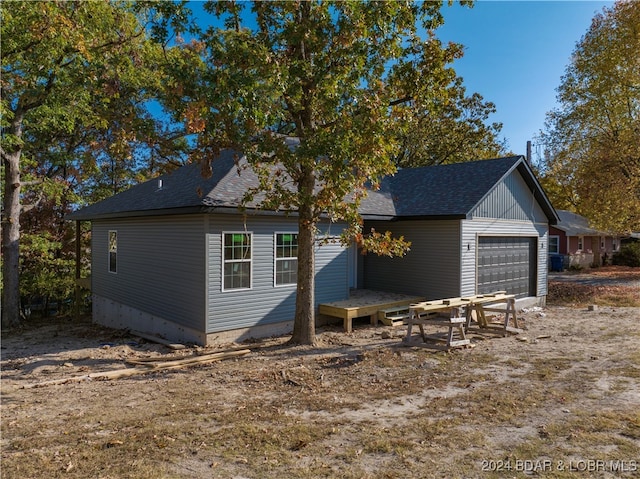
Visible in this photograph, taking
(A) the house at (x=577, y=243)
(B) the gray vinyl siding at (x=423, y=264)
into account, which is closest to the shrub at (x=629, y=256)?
(A) the house at (x=577, y=243)

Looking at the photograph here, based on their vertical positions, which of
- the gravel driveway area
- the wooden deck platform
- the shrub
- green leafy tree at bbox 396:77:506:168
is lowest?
the gravel driveway area

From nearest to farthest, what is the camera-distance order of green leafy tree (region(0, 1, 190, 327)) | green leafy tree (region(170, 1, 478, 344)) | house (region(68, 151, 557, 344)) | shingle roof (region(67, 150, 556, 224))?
green leafy tree (region(170, 1, 478, 344)) < house (region(68, 151, 557, 344)) < shingle roof (region(67, 150, 556, 224)) < green leafy tree (region(0, 1, 190, 327))

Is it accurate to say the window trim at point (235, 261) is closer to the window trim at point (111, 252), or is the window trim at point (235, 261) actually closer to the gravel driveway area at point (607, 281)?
the window trim at point (111, 252)

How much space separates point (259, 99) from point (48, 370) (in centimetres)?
713

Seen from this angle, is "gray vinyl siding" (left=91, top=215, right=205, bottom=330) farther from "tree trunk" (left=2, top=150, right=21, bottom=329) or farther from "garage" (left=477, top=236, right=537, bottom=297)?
"garage" (left=477, top=236, right=537, bottom=297)

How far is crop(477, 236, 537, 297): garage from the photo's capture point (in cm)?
1474

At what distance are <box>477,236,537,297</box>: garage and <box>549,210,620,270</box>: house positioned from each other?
17703mm

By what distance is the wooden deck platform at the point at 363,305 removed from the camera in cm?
1219

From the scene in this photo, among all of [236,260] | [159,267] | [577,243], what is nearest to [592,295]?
[236,260]

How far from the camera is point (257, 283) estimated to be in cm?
1151

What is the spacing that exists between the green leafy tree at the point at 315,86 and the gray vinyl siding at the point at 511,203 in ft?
18.3

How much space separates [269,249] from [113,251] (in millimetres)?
7231

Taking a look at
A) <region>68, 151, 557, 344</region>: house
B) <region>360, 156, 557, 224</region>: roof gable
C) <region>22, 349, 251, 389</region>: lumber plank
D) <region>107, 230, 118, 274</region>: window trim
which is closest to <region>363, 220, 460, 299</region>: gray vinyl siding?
<region>68, 151, 557, 344</region>: house

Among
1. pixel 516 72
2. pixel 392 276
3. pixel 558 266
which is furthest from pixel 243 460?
pixel 558 266
